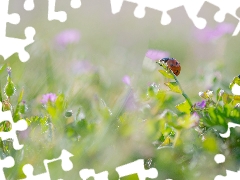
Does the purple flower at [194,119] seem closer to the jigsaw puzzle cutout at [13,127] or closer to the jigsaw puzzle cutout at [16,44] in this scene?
the jigsaw puzzle cutout at [13,127]

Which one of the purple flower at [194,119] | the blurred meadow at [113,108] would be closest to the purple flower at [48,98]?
the blurred meadow at [113,108]

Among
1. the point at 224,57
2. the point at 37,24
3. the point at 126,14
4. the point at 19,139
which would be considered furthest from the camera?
the point at 126,14

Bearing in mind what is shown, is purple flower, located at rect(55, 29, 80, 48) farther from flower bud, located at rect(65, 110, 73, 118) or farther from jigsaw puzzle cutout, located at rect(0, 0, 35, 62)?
flower bud, located at rect(65, 110, 73, 118)

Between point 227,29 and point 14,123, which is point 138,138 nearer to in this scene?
point 14,123

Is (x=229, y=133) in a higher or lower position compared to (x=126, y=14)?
higher

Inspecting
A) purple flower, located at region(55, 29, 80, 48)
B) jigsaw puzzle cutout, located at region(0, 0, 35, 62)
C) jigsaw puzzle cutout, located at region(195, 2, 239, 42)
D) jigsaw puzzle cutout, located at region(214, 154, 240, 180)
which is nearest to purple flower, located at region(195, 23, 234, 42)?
jigsaw puzzle cutout, located at region(195, 2, 239, 42)

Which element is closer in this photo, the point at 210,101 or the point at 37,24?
the point at 210,101

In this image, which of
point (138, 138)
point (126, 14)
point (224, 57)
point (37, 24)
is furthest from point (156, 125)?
point (126, 14)
